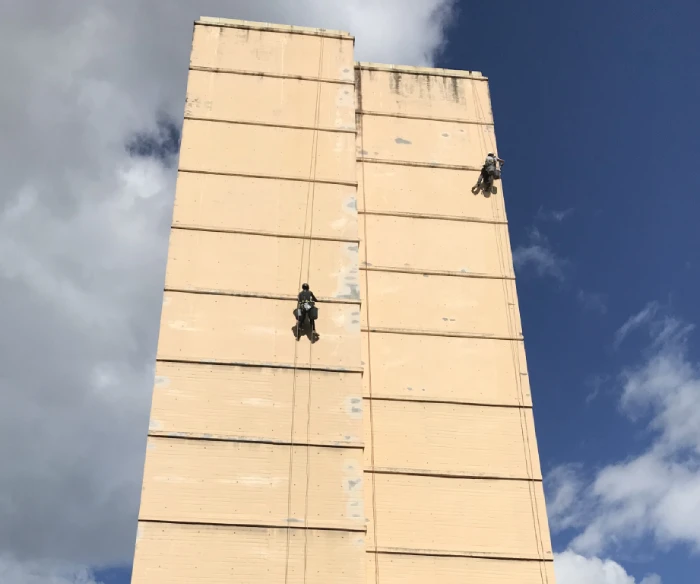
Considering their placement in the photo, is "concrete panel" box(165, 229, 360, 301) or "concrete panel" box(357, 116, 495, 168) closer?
"concrete panel" box(165, 229, 360, 301)

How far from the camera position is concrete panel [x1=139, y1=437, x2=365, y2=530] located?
51.3ft

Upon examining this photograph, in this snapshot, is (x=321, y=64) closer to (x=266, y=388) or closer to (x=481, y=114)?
(x=481, y=114)

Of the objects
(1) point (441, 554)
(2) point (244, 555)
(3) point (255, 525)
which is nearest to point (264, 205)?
(3) point (255, 525)

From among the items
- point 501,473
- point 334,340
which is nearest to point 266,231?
point 334,340

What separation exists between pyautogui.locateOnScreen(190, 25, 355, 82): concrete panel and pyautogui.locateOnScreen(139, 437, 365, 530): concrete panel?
11.9 m

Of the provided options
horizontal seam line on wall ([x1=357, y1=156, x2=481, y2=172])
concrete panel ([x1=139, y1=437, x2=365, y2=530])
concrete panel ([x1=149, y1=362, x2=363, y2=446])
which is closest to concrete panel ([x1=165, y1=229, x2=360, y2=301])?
concrete panel ([x1=149, y1=362, x2=363, y2=446])

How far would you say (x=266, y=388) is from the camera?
17.3 metres

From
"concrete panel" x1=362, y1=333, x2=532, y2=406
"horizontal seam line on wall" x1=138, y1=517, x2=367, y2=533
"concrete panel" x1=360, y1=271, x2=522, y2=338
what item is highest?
"concrete panel" x1=360, y1=271, x2=522, y2=338

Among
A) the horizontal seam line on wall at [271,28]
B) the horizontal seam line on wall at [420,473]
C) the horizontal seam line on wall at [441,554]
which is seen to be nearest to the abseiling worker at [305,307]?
the horizontal seam line on wall at [420,473]

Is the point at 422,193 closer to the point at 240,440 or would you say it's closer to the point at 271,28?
the point at 271,28

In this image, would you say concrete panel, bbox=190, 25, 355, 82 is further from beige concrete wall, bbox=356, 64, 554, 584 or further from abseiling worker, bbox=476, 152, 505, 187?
abseiling worker, bbox=476, 152, 505, 187

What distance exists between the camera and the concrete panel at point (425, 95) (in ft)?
79.0

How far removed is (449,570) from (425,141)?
41.4 ft

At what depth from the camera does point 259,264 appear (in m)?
19.2
